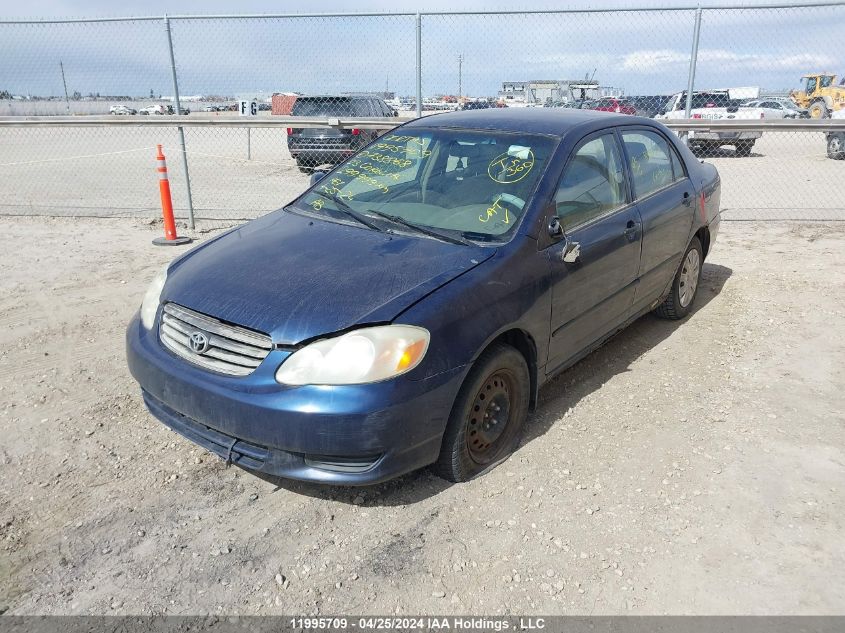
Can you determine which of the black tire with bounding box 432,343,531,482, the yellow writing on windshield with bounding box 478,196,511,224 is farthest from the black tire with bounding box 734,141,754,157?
the black tire with bounding box 432,343,531,482

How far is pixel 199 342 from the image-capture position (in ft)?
9.20

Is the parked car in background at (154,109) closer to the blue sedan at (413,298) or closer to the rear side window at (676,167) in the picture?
the blue sedan at (413,298)

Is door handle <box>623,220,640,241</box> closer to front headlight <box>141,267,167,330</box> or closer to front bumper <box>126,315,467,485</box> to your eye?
front bumper <box>126,315,467,485</box>

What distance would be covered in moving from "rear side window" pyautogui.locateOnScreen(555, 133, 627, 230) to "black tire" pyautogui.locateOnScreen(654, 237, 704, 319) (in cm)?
124

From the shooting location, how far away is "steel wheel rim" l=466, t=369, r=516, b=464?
3014 mm

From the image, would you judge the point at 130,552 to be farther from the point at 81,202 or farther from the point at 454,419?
the point at 81,202

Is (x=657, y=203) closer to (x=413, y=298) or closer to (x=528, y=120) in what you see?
(x=528, y=120)

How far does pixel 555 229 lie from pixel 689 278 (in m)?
2.38

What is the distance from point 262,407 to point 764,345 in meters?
3.90

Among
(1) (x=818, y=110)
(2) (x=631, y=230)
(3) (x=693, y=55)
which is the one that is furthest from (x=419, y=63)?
(1) (x=818, y=110)

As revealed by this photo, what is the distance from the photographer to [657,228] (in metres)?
4.32

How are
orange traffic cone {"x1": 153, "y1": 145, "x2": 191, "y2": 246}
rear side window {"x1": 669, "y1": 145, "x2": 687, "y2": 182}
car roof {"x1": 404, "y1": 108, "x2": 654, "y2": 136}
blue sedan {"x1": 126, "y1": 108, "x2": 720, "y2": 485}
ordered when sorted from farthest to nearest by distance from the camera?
orange traffic cone {"x1": 153, "y1": 145, "x2": 191, "y2": 246} → rear side window {"x1": 669, "y1": 145, "x2": 687, "y2": 182} → car roof {"x1": 404, "y1": 108, "x2": 654, "y2": 136} → blue sedan {"x1": 126, "y1": 108, "x2": 720, "y2": 485}

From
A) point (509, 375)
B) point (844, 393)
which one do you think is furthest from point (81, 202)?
point (844, 393)

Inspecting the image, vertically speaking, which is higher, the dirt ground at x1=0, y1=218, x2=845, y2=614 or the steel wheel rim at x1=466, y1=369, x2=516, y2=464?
the steel wheel rim at x1=466, y1=369, x2=516, y2=464
